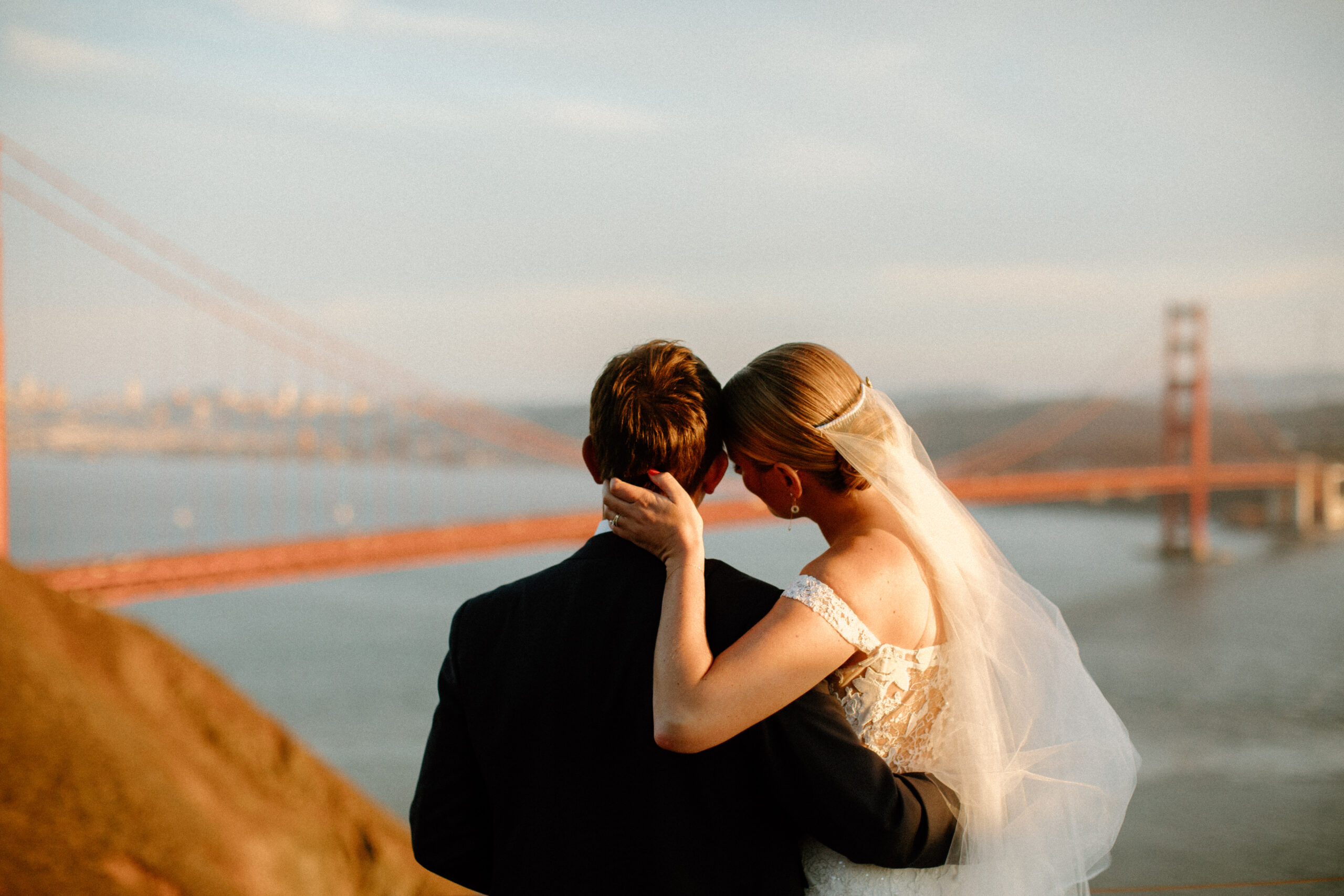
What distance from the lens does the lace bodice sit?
99 centimetres

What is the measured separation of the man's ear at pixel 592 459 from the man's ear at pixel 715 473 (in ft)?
0.36

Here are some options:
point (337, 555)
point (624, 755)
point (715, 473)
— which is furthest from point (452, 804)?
point (337, 555)

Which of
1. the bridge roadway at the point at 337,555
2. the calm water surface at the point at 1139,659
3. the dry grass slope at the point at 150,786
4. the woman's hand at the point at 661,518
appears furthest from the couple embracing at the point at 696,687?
the bridge roadway at the point at 337,555

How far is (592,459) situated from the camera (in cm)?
103

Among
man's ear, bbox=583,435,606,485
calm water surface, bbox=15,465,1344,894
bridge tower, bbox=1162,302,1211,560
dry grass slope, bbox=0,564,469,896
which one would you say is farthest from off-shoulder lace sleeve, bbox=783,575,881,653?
bridge tower, bbox=1162,302,1211,560

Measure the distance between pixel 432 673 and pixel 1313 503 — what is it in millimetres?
25851

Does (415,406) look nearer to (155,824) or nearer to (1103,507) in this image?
(155,824)

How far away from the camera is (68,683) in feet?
9.39

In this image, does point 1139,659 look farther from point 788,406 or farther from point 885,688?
point 788,406

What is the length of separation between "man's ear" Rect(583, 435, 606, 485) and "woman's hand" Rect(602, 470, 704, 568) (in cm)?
4

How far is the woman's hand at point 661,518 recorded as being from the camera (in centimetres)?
92

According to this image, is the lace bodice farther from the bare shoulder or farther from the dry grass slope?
the dry grass slope

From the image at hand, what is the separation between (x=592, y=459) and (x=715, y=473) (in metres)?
0.14

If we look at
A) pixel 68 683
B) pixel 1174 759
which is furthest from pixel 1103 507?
pixel 68 683
